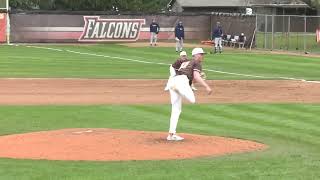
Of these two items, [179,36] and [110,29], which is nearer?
[179,36]

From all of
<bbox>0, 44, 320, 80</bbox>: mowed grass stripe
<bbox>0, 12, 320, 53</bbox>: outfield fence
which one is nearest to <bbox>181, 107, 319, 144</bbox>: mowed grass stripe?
<bbox>0, 44, 320, 80</bbox>: mowed grass stripe

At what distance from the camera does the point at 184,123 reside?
1692 centimetres

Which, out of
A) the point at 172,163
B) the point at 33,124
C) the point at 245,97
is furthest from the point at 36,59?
the point at 172,163

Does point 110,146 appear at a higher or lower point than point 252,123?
higher

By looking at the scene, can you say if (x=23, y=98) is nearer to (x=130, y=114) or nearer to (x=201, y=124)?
(x=130, y=114)

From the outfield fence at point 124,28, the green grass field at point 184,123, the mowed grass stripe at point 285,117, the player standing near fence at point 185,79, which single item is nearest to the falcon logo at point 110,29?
the outfield fence at point 124,28

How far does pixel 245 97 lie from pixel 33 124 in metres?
8.26

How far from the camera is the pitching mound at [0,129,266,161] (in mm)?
12164

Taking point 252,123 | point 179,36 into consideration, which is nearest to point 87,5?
point 179,36

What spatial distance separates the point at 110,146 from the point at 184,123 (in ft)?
13.6

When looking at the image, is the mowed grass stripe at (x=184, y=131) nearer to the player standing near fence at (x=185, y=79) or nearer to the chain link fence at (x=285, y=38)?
the player standing near fence at (x=185, y=79)

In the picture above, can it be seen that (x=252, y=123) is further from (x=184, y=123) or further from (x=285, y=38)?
(x=285, y=38)

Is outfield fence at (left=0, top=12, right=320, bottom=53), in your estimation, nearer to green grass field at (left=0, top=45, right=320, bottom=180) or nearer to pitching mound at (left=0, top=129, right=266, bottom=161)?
green grass field at (left=0, top=45, right=320, bottom=180)

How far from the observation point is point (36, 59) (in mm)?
36406
